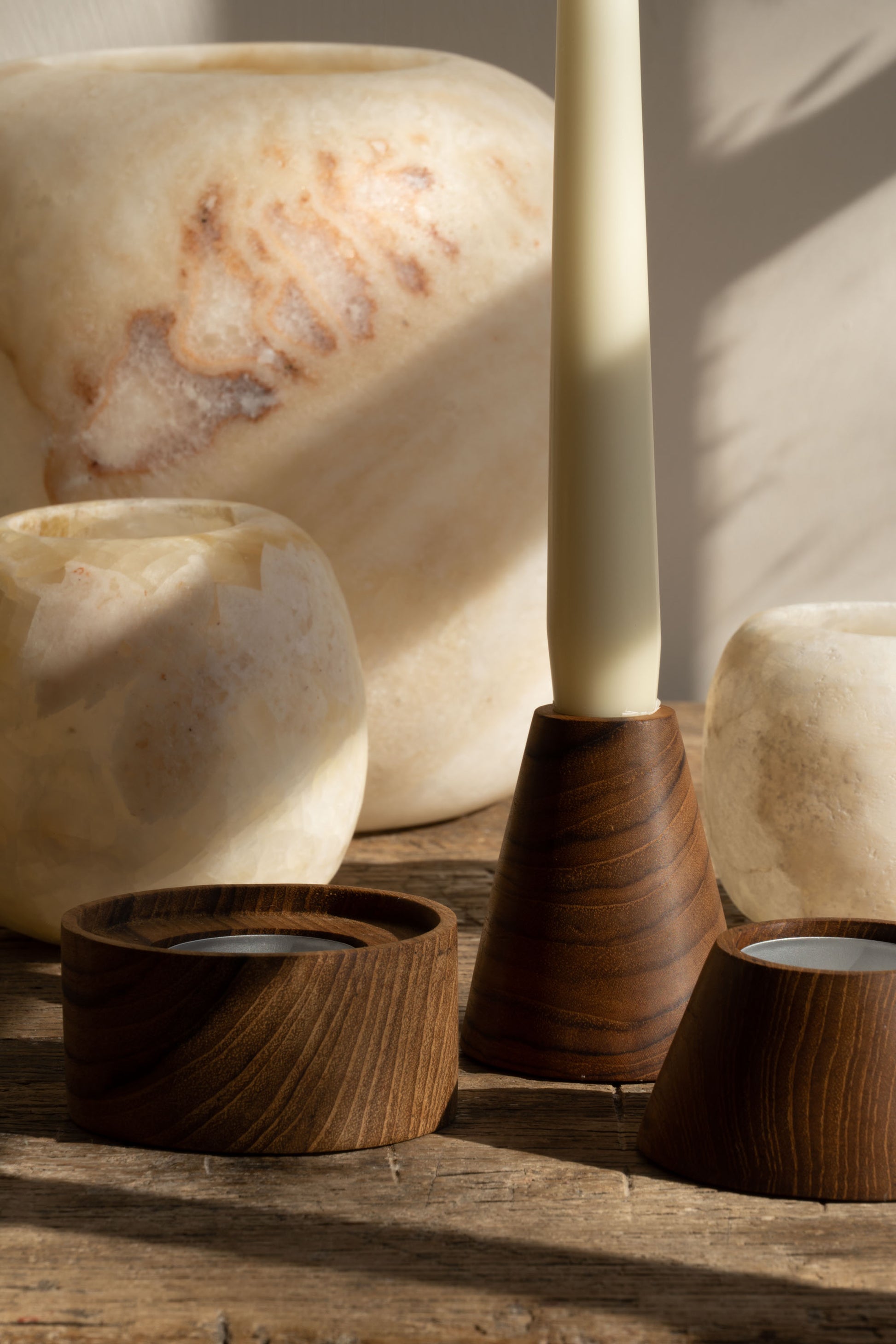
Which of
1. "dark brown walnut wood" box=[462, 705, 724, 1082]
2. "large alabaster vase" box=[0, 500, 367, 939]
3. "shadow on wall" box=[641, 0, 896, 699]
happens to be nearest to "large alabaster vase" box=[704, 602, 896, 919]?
"dark brown walnut wood" box=[462, 705, 724, 1082]

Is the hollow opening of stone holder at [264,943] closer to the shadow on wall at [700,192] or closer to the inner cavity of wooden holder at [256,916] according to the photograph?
the inner cavity of wooden holder at [256,916]

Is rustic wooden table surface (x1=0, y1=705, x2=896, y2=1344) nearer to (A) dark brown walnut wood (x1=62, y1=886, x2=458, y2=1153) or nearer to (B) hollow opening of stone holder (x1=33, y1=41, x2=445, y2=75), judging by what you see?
(A) dark brown walnut wood (x1=62, y1=886, x2=458, y2=1153)

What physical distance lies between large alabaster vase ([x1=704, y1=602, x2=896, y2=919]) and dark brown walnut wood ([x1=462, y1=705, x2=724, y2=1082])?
0.12 m

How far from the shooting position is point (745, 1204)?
1.51ft

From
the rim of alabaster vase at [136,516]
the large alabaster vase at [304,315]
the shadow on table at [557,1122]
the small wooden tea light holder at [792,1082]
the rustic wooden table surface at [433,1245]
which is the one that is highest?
the large alabaster vase at [304,315]

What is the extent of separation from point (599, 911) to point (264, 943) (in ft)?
0.43

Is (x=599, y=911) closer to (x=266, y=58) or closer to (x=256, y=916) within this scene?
(x=256, y=916)

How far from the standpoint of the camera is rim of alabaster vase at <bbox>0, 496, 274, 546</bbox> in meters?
0.83

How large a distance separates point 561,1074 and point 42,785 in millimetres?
305

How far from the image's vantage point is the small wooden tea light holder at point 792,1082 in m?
0.45

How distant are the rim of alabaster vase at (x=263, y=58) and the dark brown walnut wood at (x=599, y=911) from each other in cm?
69

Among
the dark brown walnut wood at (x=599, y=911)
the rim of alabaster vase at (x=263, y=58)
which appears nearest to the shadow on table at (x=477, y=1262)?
the dark brown walnut wood at (x=599, y=911)

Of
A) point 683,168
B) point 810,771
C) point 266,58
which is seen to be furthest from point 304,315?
point 683,168

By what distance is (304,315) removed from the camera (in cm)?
90
